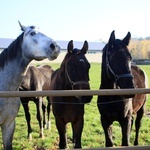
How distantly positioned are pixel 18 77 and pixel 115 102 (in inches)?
66.0

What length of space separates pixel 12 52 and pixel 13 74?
1.10 feet

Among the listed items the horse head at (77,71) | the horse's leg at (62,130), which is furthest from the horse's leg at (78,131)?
the horse head at (77,71)

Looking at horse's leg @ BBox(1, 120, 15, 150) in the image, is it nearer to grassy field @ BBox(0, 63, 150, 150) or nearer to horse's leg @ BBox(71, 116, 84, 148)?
horse's leg @ BBox(71, 116, 84, 148)

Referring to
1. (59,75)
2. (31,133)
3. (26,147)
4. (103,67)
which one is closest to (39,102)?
(31,133)

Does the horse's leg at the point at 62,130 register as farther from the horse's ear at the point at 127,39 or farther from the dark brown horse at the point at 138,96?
the horse's ear at the point at 127,39

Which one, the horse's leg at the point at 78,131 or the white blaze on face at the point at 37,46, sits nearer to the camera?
the white blaze on face at the point at 37,46

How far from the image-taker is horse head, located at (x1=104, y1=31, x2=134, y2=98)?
173 inches

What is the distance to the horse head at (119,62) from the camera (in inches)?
173

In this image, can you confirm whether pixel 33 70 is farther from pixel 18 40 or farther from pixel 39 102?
pixel 18 40

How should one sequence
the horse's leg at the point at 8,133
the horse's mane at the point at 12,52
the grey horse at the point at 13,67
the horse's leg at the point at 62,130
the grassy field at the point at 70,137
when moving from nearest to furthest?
the grey horse at the point at 13,67 → the horse's mane at the point at 12,52 → the horse's leg at the point at 8,133 → the horse's leg at the point at 62,130 → the grassy field at the point at 70,137

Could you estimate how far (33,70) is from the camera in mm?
8188

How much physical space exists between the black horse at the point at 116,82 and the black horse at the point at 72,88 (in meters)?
0.38

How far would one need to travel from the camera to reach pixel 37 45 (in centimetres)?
399

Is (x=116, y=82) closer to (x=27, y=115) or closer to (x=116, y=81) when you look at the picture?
(x=116, y=81)
